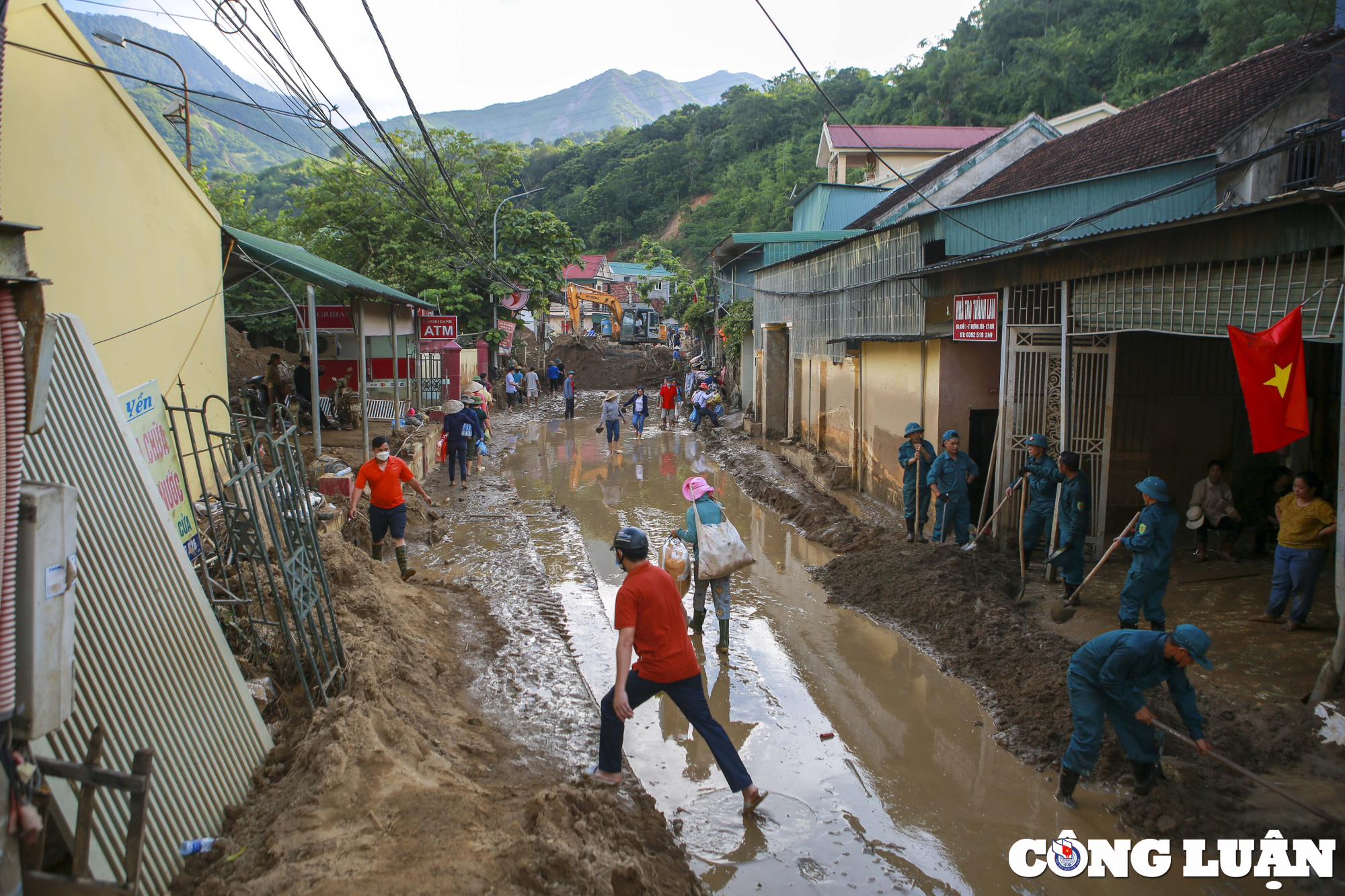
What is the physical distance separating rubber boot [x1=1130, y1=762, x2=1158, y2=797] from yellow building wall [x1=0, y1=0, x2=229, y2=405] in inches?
318

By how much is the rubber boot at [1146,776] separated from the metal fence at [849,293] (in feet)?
26.0

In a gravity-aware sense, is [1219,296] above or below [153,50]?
below

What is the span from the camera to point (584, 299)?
48188 millimetres

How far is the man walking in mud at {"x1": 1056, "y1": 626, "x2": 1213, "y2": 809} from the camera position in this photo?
4.65 m

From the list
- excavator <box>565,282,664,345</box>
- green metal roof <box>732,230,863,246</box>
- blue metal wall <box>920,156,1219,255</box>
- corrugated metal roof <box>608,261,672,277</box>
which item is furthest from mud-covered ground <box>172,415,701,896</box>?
corrugated metal roof <box>608,261,672,277</box>

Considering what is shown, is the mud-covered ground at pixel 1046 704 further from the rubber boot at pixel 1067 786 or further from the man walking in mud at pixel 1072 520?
the man walking in mud at pixel 1072 520

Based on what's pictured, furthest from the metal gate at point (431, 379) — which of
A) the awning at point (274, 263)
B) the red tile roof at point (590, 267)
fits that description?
the red tile roof at point (590, 267)

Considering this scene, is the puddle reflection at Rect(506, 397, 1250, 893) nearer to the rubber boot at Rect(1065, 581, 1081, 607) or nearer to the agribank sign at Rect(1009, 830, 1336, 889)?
the agribank sign at Rect(1009, 830, 1336, 889)

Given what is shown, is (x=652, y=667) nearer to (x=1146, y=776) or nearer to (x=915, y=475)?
(x=1146, y=776)

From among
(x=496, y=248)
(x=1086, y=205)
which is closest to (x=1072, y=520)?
(x=1086, y=205)

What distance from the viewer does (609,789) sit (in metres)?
4.75

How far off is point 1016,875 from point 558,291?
94.8 ft

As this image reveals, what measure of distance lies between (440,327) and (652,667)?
15.4 m

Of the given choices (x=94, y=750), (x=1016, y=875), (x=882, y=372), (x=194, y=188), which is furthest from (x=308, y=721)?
(x=882, y=372)
